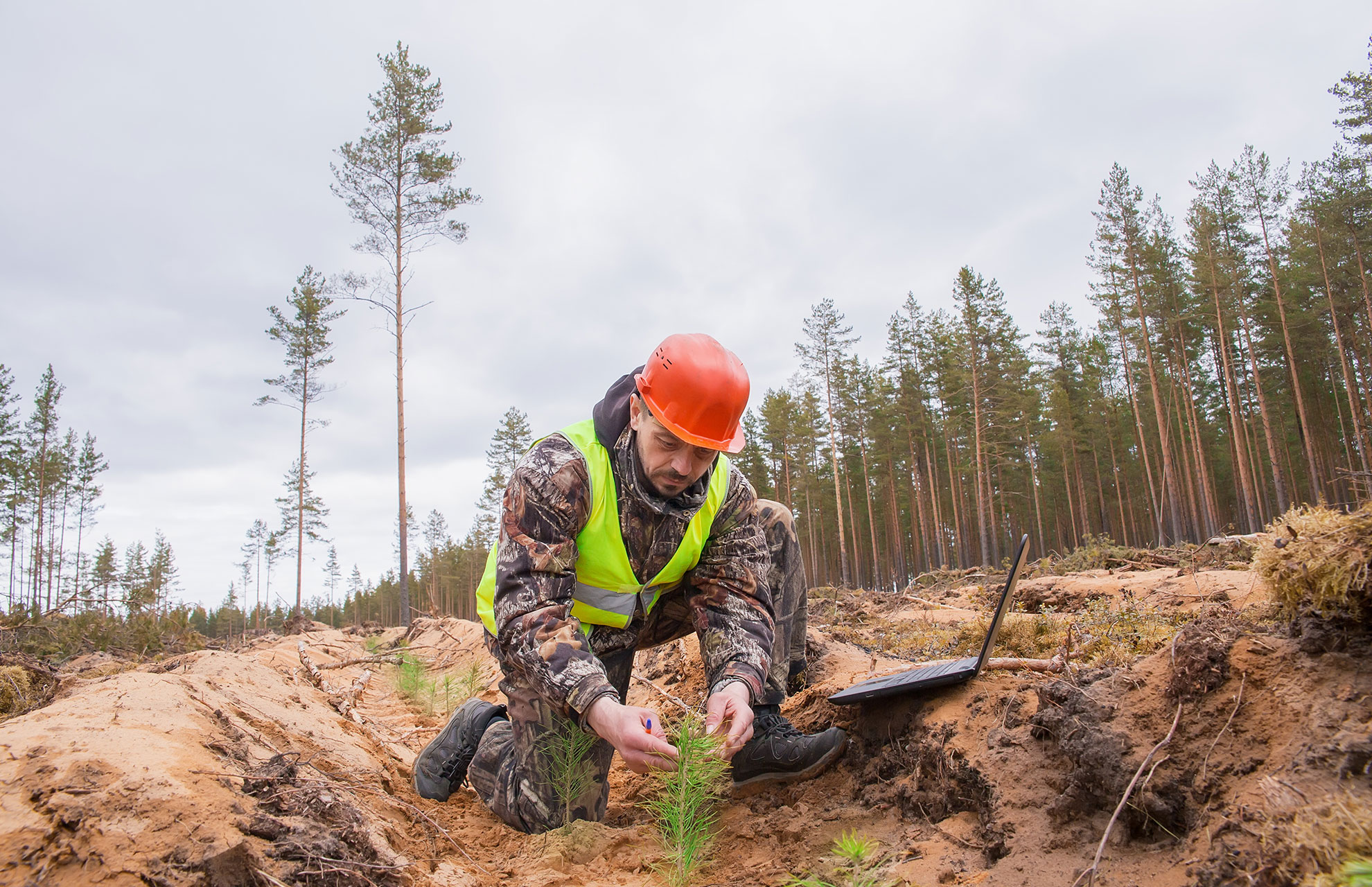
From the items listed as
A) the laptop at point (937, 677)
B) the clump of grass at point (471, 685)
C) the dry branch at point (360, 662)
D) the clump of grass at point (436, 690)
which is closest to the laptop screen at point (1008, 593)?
the laptop at point (937, 677)

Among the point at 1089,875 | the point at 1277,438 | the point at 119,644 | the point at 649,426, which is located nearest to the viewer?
the point at 1089,875

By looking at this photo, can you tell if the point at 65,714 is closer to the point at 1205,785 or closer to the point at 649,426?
the point at 649,426

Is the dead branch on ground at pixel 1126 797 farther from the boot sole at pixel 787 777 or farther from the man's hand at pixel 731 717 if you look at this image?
the boot sole at pixel 787 777

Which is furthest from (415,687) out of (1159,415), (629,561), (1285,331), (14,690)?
(1285,331)

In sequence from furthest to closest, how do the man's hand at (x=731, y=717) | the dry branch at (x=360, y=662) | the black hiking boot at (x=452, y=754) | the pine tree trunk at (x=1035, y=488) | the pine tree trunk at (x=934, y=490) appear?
the pine tree trunk at (x=1035, y=488), the pine tree trunk at (x=934, y=490), the dry branch at (x=360, y=662), the black hiking boot at (x=452, y=754), the man's hand at (x=731, y=717)

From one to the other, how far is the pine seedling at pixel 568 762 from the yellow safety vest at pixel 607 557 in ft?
1.68

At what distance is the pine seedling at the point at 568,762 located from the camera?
294 centimetres

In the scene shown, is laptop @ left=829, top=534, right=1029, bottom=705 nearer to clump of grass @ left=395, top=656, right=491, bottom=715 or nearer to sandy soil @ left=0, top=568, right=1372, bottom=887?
sandy soil @ left=0, top=568, right=1372, bottom=887

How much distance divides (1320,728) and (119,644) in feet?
37.0

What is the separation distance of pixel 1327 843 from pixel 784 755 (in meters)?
2.03

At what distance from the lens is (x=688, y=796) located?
245 centimetres

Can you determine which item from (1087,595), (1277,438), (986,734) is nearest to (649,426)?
(986,734)

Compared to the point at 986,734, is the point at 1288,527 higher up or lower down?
higher up

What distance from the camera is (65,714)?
2.50m
